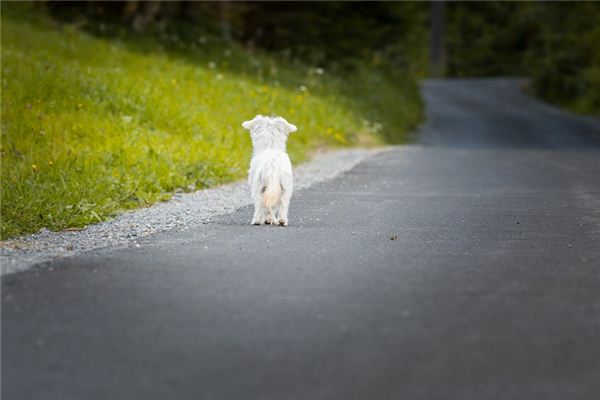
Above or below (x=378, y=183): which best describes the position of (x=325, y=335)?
above

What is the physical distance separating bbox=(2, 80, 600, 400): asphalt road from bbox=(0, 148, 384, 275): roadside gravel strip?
0.37 meters

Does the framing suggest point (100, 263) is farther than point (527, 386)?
Yes

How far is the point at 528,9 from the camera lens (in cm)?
7131

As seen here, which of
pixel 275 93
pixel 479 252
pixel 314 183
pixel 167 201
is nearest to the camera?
pixel 479 252

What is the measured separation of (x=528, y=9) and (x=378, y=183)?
2212 inches

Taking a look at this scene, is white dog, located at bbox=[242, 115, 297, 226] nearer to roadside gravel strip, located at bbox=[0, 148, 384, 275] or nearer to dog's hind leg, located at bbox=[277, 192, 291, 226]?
dog's hind leg, located at bbox=[277, 192, 291, 226]

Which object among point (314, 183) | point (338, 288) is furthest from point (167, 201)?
point (338, 288)

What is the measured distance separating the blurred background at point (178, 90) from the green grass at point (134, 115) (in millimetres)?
44

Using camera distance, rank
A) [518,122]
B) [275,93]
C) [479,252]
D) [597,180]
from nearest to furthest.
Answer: [479,252] < [597,180] < [275,93] < [518,122]

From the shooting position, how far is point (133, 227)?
12.5 meters

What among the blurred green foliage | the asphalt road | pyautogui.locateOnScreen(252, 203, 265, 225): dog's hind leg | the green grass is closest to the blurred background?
the green grass

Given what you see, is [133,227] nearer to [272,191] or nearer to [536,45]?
[272,191]

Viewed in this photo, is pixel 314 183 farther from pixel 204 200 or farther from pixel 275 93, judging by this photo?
pixel 275 93

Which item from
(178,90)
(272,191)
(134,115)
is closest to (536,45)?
(178,90)
